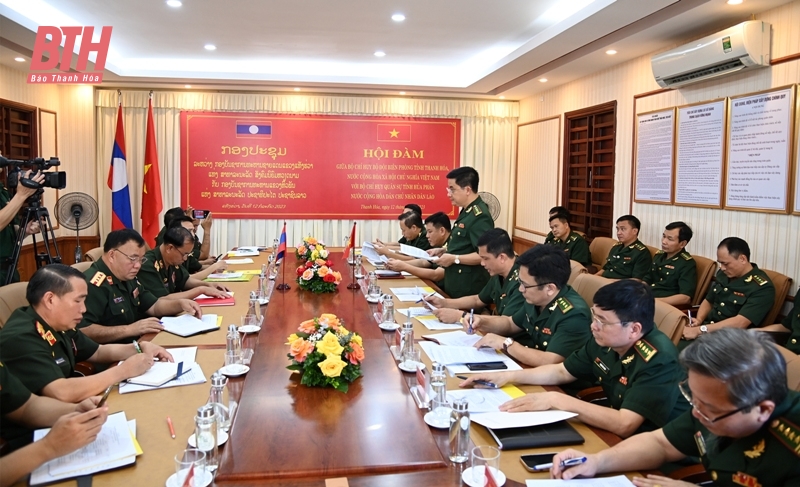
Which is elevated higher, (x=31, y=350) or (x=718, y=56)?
(x=718, y=56)

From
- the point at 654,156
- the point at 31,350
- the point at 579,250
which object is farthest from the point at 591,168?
the point at 31,350

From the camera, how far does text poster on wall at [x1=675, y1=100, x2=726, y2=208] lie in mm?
4270

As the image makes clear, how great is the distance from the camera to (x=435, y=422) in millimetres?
1671

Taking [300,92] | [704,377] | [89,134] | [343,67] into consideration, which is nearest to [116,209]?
[89,134]

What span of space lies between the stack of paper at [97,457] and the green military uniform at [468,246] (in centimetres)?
285

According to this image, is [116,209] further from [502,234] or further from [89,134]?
[502,234]

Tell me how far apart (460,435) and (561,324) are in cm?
102

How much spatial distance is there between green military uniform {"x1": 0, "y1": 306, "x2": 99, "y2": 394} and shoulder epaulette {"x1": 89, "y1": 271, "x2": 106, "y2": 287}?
0.83 m

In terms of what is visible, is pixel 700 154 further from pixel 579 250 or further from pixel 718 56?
pixel 579 250

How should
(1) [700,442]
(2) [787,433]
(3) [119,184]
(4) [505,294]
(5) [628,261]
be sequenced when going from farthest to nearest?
(3) [119,184]
(5) [628,261]
(4) [505,294]
(1) [700,442]
(2) [787,433]

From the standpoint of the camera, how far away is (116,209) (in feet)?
22.1

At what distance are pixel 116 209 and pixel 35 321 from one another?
530cm

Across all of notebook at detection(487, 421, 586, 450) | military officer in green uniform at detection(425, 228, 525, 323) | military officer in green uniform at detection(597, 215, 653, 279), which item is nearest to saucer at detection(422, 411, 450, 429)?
notebook at detection(487, 421, 586, 450)

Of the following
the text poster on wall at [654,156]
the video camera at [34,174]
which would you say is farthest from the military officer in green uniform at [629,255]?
the video camera at [34,174]
